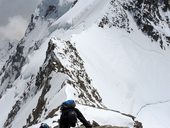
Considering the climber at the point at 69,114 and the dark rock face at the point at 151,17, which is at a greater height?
the dark rock face at the point at 151,17

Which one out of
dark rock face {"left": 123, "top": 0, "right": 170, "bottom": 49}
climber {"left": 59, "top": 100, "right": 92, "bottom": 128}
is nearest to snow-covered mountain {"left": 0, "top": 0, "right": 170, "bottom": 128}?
dark rock face {"left": 123, "top": 0, "right": 170, "bottom": 49}

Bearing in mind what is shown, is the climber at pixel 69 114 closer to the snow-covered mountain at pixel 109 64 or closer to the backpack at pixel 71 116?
the backpack at pixel 71 116

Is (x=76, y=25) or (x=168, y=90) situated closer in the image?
(x=168, y=90)

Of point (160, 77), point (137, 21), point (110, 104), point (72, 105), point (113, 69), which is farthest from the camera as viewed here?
point (137, 21)

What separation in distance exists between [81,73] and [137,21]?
3008 inches

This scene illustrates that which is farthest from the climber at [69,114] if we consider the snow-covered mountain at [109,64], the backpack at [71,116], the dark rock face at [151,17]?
the dark rock face at [151,17]

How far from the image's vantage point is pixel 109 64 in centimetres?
13600

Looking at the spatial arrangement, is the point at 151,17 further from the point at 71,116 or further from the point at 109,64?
the point at 71,116

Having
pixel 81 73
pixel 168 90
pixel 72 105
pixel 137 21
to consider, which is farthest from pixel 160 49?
pixel 72 105

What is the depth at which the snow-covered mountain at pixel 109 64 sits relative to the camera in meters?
90.4

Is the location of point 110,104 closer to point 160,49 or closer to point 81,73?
point 81,73

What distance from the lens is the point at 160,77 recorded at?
148125mm

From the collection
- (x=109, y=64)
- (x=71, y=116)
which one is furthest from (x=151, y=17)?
(x=71, y=116)

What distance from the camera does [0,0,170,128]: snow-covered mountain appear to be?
9044 centimetres
